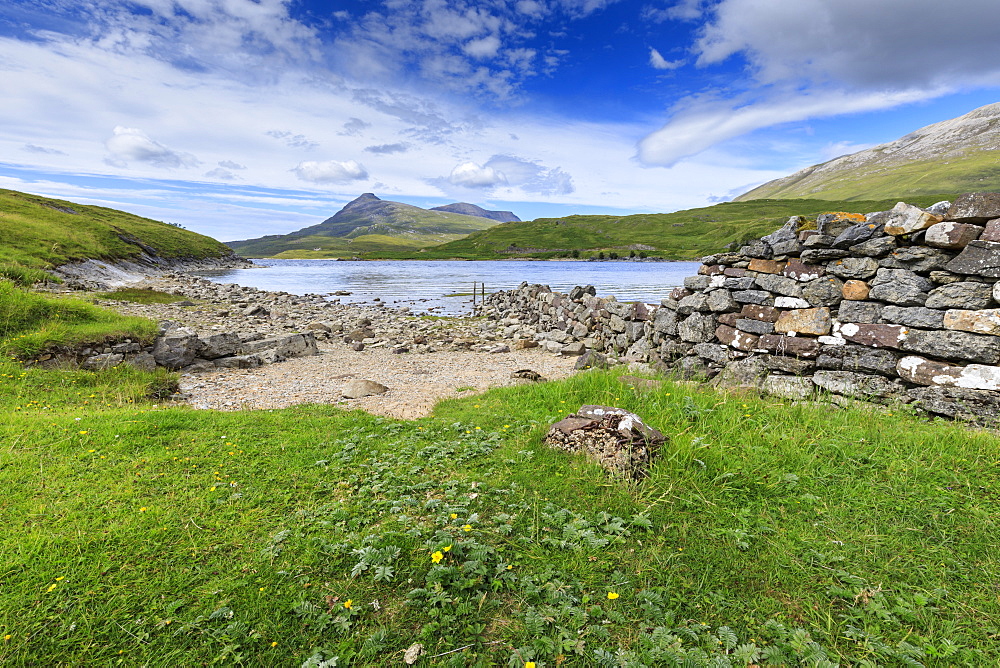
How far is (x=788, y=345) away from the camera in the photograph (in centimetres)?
931

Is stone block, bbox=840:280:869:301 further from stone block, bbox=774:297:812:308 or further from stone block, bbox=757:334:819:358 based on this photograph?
stone block, bbox=757:334:819:358

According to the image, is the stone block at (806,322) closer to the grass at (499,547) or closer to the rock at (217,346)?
the grass at (499,547)

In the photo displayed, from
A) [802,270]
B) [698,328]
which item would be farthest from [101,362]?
[802,270]

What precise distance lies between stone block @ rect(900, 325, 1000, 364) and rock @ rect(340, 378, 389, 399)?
11248 mm

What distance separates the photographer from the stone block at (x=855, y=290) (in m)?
8.43

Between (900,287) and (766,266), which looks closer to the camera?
(900,287)

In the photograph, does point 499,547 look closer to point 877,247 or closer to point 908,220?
point 877,247

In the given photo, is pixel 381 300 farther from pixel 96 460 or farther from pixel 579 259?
pixel 579 259

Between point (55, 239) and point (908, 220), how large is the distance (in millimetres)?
74505

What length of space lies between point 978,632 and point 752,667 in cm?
190

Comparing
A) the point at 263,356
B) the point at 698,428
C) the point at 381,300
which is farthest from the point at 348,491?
the point at 381,300

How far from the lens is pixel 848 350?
8.43 meters

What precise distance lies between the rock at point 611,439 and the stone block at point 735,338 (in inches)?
220

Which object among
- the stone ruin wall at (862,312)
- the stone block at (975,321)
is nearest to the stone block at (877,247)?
the stone ruin wall at (862,312)
